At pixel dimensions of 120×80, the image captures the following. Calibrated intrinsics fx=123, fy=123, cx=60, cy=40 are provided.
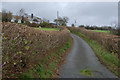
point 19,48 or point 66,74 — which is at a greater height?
point 19,48

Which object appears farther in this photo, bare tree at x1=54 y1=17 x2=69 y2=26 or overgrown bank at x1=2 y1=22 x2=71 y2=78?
bare tree at x1=54 y1=17 x2=69 y2=26

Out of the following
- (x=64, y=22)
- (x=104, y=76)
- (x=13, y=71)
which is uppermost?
(x=64, y=22)

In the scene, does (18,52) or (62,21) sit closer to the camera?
(18,52)

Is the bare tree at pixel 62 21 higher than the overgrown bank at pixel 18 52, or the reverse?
the bare tree at pixel 62 21

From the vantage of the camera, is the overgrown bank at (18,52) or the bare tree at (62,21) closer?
the overgrown bank at (18,52)

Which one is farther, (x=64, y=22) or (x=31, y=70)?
(x=64, y=22)

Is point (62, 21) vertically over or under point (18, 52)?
over

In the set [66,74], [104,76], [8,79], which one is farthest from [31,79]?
[104,76]

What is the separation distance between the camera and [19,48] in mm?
4750

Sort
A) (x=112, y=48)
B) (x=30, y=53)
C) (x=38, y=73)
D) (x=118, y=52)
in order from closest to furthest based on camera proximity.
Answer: (x=30, y=53)
(x=38, y=73)
(x=118, y=52)
(x=112, y=48)

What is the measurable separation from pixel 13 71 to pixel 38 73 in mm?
1652

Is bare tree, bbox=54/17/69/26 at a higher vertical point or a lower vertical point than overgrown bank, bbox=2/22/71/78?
higher

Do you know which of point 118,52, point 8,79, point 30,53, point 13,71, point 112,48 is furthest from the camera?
point 112,48

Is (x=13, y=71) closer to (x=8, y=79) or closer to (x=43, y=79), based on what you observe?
(x=8, y=79)
